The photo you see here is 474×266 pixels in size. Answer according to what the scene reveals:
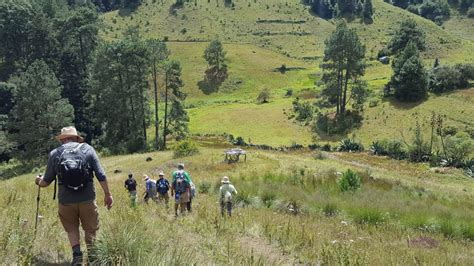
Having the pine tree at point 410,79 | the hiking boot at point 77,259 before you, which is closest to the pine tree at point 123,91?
the pine tree at point 410,79

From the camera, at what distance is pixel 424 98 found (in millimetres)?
63750

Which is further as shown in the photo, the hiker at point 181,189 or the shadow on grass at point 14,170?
the shadow on grass at point 14,170

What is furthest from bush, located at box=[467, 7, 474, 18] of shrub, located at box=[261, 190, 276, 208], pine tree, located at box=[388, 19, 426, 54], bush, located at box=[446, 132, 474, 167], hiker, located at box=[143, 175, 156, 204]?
hiker, located at box=[143, 175, 156, 204]

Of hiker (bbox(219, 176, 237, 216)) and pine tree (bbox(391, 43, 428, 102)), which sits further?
pine tree (bbox(391, 43, 428, 102))

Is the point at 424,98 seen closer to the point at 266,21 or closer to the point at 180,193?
the point at 180,193

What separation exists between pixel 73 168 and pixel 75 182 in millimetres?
218

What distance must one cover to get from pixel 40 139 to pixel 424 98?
163 feet

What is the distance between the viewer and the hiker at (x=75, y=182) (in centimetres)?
588

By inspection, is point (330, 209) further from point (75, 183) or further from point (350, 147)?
point (350, 147)

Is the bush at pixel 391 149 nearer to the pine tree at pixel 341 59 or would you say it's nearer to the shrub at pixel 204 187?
the pine tree at pixel 341 59

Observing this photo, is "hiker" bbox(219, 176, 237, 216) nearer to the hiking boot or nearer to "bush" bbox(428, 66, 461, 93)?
the hiking boot

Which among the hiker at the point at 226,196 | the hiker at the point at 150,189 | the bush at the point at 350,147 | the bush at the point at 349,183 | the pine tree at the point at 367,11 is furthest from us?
the pine tree at the point at 367,11

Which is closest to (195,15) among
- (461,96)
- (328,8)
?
(328,8)

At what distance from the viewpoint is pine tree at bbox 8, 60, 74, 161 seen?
5147cm
